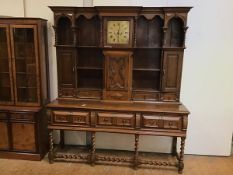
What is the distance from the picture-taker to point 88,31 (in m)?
3.33

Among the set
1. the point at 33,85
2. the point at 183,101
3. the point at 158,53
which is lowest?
the point at 183,101

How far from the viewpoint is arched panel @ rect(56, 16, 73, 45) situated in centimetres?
331

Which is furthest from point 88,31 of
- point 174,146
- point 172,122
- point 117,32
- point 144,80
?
point 174,146

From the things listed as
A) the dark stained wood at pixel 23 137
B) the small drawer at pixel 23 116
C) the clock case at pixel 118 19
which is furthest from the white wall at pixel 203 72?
the dark stained wood at pixel 23 137

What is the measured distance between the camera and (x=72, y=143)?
3.77 m

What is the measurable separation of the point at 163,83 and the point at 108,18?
1.22 m

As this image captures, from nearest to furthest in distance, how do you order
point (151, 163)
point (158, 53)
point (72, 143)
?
1. point (151, 163)
2. point (158, 53)
3. point (72, 143)

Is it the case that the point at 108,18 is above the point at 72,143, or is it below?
above

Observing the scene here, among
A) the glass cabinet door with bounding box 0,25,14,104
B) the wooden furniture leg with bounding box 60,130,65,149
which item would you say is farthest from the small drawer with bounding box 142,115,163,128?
the glass cabinet door with bounding box 0,25,14,104

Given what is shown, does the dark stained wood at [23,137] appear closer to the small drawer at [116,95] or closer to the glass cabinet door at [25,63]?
the glass cabinet door at [25,63]

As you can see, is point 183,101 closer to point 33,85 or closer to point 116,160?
point 116,160

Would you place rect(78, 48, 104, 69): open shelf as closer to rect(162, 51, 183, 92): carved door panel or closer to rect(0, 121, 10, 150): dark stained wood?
rect(162, 51, 183, 92): carved door panel

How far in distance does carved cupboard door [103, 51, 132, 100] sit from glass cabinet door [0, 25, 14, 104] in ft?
4.67

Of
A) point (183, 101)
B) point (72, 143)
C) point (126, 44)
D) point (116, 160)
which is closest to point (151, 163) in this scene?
point (116, 160)
